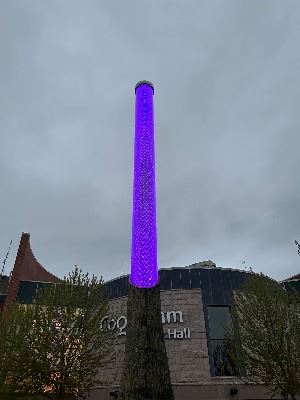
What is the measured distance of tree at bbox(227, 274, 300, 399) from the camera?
63.4 ft

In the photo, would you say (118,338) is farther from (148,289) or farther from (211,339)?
(148,289)

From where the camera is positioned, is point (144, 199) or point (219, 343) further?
point (219, 343)

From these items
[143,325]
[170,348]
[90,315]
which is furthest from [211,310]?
[143,325]

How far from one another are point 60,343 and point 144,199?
882 cm

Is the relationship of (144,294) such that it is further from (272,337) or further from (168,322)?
(168,322)

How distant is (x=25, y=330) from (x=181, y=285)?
13.2 meters

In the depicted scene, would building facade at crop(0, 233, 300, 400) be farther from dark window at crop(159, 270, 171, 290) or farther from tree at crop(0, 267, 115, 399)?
tree at crop(0, 267, 115, 399)

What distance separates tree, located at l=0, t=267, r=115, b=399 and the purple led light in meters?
5.20

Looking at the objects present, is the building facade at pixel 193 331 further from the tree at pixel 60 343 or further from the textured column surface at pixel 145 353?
the textured column surface at pixel 145 353

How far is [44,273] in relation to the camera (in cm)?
4294

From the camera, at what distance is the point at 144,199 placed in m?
19.1

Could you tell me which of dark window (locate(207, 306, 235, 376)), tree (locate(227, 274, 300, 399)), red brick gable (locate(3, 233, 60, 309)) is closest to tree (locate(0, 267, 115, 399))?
tree (locate(227, 274, 300, 399))

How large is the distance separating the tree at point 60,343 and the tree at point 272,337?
324 inches

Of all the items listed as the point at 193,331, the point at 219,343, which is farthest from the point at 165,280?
the point at 219,343
